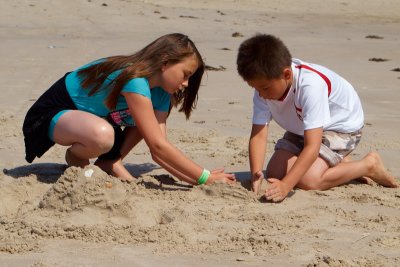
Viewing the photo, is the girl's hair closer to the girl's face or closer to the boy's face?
the girl's face

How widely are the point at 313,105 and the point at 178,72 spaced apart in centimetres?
74

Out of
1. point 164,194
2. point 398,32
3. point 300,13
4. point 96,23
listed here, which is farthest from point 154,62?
point 300,13

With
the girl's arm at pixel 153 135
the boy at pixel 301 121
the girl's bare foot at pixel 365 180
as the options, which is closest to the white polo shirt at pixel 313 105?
the boy at pixel 301 121

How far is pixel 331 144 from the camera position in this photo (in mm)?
4457

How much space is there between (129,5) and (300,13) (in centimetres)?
383

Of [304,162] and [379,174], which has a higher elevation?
[304,162]

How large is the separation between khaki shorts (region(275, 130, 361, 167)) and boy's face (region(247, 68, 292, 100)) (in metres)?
0.48

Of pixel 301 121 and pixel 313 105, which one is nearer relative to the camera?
pixel 313 105

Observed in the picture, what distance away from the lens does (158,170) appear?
15.4ft

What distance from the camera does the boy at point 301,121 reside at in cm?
398

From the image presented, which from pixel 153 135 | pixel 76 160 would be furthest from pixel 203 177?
pixel 76 160

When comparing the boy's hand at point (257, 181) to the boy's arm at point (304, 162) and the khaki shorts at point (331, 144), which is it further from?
the khaki shorts at point (331, 144)

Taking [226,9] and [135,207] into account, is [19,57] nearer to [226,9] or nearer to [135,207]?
[135,207]

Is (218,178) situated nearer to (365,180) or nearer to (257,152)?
(257,152)
